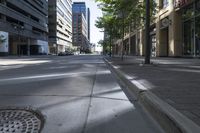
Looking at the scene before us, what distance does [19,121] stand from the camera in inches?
257

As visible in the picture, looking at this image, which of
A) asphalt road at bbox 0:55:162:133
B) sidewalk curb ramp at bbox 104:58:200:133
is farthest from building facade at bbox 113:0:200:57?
sidewalk curb ramp at bbox 104:58:200:133

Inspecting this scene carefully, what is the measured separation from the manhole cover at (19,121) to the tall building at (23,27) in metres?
62.9

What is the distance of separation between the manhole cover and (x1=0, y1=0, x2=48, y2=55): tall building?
62.9 meters

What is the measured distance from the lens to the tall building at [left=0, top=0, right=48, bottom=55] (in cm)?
7612

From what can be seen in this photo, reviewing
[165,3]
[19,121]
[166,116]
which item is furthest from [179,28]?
[19,121]

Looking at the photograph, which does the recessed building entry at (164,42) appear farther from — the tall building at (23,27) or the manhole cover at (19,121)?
the manhole cover at (19,121)

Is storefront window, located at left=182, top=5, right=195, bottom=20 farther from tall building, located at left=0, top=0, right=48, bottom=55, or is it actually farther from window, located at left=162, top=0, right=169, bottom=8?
tall building, located at left=0, top=0, right=48, bottom=55

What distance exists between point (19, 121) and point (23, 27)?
85144mm

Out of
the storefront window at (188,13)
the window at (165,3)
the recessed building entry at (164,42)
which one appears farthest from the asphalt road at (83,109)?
the recessed building entry at (164,42)

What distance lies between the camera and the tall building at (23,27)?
7612 cm

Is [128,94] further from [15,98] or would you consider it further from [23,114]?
[23,114]

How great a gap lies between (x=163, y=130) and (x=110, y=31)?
42.4 metres

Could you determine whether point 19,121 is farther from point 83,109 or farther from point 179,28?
point 179,28

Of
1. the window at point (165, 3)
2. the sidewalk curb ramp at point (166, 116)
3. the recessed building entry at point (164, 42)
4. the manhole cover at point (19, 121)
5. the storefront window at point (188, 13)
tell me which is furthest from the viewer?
the recessed building entry at point (164, 42)
